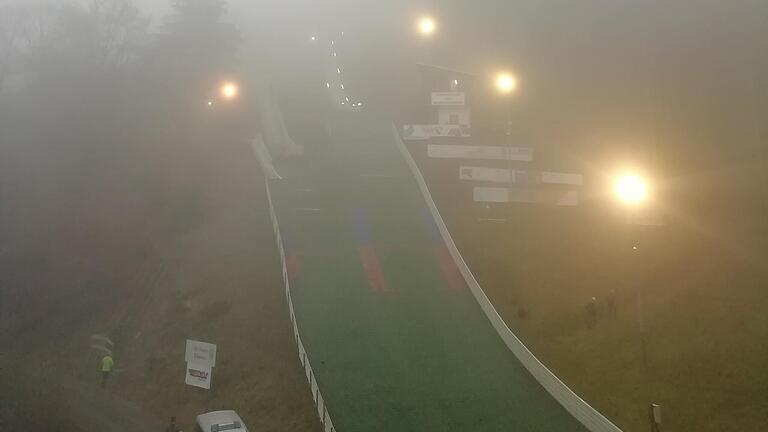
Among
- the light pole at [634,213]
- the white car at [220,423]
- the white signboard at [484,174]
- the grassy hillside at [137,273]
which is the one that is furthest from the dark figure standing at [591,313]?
the white signboard at [484,174]

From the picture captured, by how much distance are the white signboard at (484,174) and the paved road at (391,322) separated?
12.2 feet

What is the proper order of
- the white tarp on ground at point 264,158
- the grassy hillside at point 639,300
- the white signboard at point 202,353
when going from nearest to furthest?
the white signboard at point 202,353
the grassy hillside at point 639,300
the white tarp on ground at point 264,158

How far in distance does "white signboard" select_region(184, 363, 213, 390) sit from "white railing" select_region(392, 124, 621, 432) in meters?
11.2

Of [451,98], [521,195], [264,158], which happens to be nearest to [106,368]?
[264,158]

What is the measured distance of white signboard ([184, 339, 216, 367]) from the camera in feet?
65.4

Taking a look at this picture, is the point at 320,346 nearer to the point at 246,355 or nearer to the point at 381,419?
the point at 246,355

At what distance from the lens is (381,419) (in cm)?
1877

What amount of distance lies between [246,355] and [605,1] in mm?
56295

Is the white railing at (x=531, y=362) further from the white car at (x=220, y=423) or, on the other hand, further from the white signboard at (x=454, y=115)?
the white signboard at (x=454, y=115)

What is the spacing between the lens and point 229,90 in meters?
50.2

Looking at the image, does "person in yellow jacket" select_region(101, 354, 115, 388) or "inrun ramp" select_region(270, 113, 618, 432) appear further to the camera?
"person in yellow jacket" select_region(101, 354, 115, 388)

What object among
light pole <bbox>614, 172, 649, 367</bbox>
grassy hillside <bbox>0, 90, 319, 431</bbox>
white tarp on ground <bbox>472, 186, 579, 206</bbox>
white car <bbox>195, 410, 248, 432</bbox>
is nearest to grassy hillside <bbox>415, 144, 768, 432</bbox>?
light pole <bbox>614, 172, 649, 367</bbox>

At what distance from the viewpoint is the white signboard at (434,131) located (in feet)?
156

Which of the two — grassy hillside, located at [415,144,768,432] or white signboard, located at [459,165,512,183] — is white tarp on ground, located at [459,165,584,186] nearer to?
white signboard, located at [459,165,512,183]
